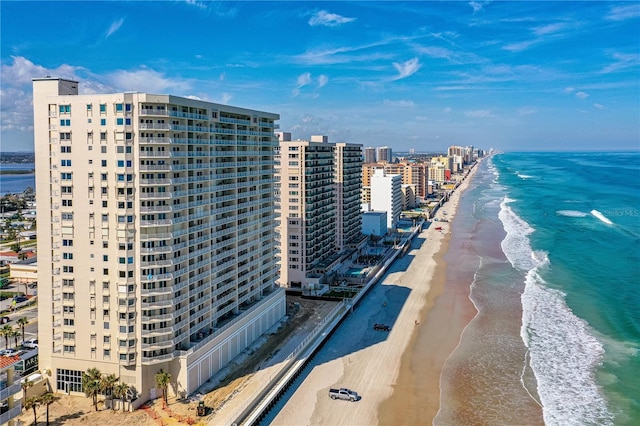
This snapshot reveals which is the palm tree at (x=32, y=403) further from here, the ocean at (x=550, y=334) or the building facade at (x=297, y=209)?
the building facade at (x=297, y=209)

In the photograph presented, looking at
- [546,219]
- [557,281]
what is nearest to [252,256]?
[557,281]

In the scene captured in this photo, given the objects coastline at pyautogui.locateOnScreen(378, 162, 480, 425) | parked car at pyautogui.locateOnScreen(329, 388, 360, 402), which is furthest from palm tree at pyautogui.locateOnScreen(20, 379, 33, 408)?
coastline at pyautogui.locateOnScreen(378, 162, 480, 425)

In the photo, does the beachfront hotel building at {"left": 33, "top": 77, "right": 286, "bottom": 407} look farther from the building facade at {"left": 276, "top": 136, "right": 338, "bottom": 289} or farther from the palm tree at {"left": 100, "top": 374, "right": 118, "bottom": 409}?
the building facade at {"left": 276, "top": 136, "right": 338, "bottom": 289}

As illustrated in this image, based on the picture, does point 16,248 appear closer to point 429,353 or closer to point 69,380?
point 69,380

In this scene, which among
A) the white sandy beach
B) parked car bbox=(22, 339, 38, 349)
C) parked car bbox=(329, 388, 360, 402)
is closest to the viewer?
the white sandy beach

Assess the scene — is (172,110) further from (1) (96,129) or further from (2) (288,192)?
(2) (288,192)

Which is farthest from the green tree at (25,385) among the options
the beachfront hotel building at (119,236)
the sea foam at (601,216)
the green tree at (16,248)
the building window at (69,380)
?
the sea foam at (601,216)
